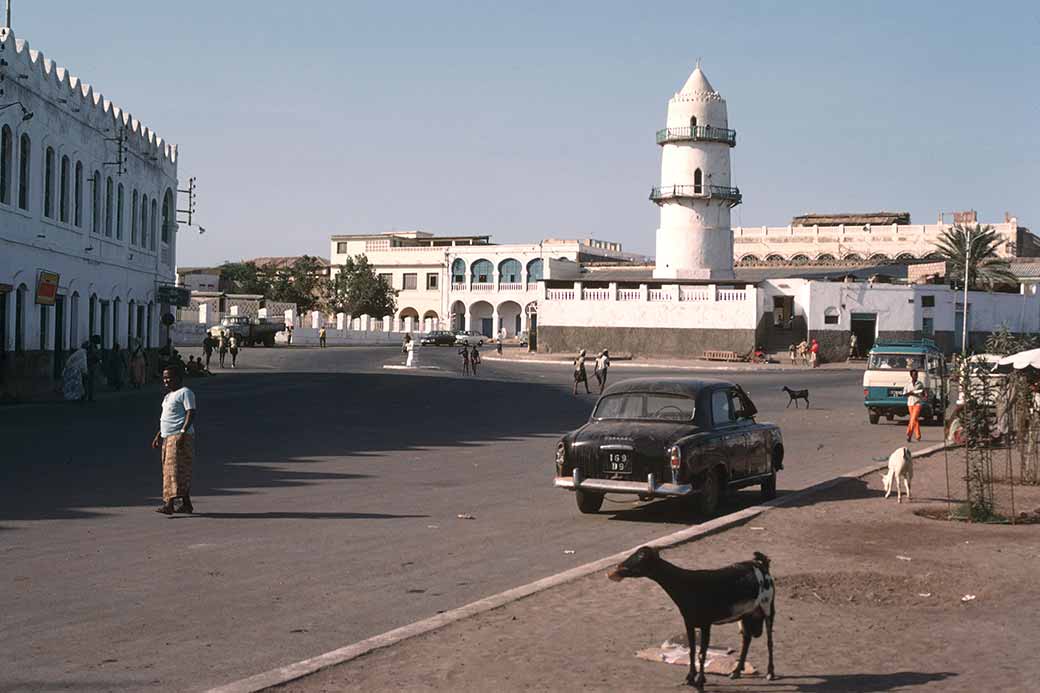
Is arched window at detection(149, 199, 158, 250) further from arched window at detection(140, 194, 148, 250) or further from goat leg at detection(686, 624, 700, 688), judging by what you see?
goat leg at detection(686, 624, 700, 688)

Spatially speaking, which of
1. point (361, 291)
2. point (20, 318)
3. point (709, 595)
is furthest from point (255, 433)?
point (361, 291)

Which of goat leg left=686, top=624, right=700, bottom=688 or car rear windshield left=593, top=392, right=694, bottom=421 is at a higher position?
car rear windshield left=593, top=392, right=694, bottom=421

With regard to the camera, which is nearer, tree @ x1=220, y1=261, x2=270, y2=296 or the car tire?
the car tire

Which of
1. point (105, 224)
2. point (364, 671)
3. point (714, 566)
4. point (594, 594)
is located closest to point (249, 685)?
point (364, 671)

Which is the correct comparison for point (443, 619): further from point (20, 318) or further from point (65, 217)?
point (65, 217)

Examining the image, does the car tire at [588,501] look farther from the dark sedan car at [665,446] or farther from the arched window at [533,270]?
the arched window at [533,270]

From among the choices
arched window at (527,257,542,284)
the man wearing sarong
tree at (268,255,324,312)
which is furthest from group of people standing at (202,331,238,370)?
tree at (268,255,324,312)

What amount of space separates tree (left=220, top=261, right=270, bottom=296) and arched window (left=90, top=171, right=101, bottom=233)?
8840 cm

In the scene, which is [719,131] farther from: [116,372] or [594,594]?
[594,594]

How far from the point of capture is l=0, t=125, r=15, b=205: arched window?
108ft

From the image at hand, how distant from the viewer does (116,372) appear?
3847cm

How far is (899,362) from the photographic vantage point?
1275 inches

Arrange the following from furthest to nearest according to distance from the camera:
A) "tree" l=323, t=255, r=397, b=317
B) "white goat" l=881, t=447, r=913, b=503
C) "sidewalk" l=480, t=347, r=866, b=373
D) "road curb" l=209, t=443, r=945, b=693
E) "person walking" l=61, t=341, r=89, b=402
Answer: "tree" l=323, t=255, r=397, b=317, "sidewalk" l=480, t=347, r=866, b=373, "person walking" l=61, t=341, r=89, b=402, "white goat" l=881, t=447, r=913, b=503, "road curb" l=209, t=443, r=945, b=693

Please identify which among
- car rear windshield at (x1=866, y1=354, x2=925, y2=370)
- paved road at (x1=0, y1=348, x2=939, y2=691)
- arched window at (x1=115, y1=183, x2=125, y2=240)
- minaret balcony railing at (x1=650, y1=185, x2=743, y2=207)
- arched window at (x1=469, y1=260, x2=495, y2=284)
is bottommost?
paved road at (x1=0, y1=348, x2=939, y2=691)
